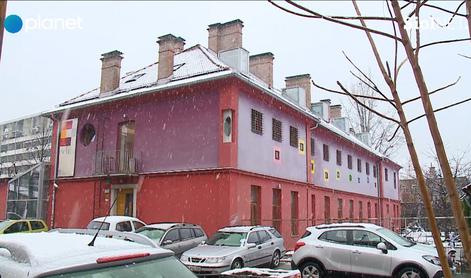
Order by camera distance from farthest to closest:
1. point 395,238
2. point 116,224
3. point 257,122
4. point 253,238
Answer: point 257,122 < point 116,224 < point 253,238 < point 395,238

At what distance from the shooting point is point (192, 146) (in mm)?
21281

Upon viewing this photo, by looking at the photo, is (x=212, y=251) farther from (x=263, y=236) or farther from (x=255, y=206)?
(x=255, y=206)

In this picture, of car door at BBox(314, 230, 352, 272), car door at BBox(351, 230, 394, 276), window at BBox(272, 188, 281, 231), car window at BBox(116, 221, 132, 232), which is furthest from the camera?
window at BBox(272, 188, 281, 231)

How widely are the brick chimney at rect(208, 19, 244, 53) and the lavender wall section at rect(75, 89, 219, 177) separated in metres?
5.01

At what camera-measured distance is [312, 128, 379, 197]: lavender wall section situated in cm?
2967

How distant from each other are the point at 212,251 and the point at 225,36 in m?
15.0

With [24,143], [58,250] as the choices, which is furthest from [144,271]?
[24,143]

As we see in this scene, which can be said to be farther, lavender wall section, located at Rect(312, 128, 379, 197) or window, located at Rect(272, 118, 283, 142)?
lavender wall section, located at Rect(312, 128, 379, 197)

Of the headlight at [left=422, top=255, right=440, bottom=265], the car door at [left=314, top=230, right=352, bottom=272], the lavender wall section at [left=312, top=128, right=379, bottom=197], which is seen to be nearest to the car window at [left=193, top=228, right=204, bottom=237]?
the car door at [left=314, top=230, right=352, bottom=272]

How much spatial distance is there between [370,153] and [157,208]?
24.7 meters

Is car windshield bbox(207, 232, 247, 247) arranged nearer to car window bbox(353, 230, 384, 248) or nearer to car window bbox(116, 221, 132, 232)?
car window bbox(353, 230, 384, 248)

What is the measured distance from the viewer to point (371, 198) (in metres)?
42.0

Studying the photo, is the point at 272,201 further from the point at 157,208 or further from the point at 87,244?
the point at 87,244

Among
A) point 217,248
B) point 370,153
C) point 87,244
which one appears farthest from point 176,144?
point 370,153
